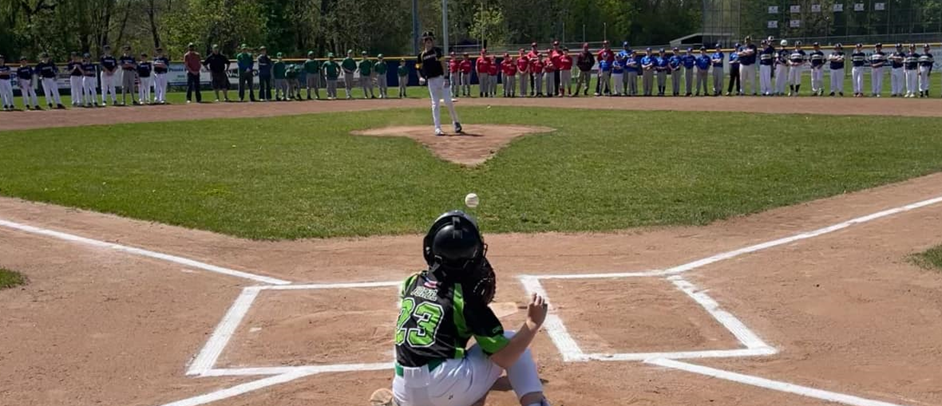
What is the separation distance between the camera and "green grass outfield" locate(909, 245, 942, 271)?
7.94 metres

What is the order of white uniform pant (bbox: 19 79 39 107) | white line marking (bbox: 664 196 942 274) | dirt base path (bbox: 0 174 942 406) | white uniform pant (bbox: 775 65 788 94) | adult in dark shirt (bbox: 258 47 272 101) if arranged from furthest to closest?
adult in dark shirt (bbox: 258 47 272 101) → white uniform pant (bbox: 775 65 788 94) → white uniform pant (bbox: 19 79 39 107) → white line marking (bbox: 664 196 942 274) → dirt base path (bbox: 0 174 942 406)

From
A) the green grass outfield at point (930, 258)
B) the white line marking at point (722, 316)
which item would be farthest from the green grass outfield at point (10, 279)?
the green grass outfield at point (930, 258)

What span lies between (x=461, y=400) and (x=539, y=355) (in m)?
1.68

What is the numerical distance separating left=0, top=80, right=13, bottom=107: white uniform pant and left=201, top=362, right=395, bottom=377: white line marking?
27.7m

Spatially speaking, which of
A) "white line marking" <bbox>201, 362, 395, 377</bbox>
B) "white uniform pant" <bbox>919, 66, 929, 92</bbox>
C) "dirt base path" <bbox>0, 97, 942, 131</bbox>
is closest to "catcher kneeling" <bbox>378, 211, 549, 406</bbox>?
"white line marking" <bbox>201, 362, 395, 377</bbox>

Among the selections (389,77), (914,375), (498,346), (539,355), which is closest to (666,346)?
(539,355)

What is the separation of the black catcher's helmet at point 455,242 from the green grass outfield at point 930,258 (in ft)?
19.0

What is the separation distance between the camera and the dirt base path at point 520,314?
5.23 m

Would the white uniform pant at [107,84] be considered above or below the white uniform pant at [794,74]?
above

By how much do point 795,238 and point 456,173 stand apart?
18.7 ft

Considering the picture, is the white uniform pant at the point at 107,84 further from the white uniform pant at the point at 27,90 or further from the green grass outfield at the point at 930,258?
the green grass outfield at the point at 930,258

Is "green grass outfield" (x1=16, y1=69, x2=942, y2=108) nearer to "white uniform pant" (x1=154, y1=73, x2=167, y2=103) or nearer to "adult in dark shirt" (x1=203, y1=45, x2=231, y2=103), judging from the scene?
"white uniform pant" (x1=154, y1=73, x2=167, y2=103)

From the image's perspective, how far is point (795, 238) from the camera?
9.27m

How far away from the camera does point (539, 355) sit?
5711 millimetres
